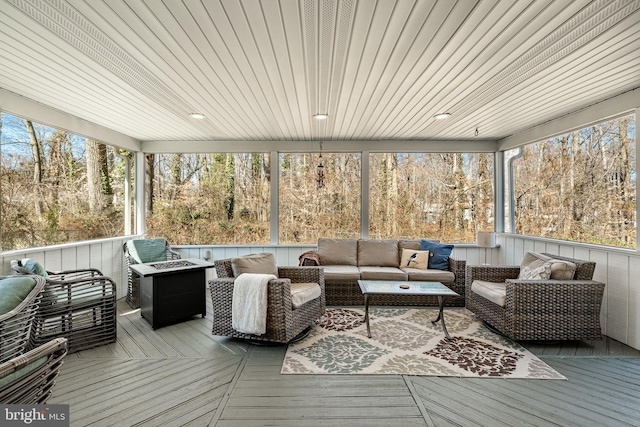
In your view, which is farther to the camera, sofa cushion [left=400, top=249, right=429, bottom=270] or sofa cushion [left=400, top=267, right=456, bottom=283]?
sofa cushion [left=400, top=249, right=429, bottom=270]

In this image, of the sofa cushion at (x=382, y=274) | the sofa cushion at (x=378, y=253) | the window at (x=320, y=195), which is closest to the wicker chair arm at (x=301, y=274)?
the sofa cushion at (x=382, y=274)

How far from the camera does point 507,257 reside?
194 inches

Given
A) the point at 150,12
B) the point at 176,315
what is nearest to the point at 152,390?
the point at 176,315

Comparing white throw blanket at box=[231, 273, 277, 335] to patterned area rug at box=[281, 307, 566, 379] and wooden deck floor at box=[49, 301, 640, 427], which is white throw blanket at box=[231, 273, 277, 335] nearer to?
wooden deck floor at box=[49, 301, 640, 427]

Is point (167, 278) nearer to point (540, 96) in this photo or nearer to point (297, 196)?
point (297, 196)

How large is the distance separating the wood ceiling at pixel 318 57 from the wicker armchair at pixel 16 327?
175cm

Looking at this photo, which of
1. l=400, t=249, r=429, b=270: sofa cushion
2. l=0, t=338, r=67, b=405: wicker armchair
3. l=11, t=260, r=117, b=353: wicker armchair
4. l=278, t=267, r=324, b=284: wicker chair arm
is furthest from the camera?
l=400, t=249, r=429, b=270: sofa cushion

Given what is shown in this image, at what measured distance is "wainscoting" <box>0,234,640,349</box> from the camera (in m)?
2.98

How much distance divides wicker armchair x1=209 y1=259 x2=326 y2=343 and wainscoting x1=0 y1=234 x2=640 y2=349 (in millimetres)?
1964

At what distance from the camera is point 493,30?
→ 1951 millimetres

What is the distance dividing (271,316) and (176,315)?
1.41m

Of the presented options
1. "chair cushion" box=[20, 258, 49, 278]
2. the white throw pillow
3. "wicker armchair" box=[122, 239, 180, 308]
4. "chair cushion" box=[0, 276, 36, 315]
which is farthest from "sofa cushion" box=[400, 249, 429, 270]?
"chair cushion" box=[20, 258, 49, 278]

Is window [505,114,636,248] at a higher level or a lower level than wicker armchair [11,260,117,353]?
higher

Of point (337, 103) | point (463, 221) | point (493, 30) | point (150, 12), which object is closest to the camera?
point (150, 12)
